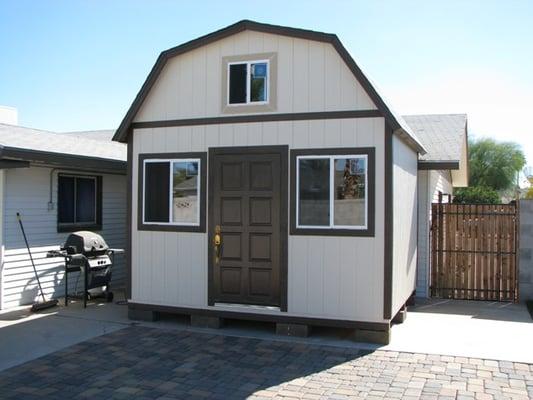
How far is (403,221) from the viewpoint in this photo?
8062 millimetres

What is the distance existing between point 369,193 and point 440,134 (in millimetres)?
5014

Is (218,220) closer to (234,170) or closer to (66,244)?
(234,170)

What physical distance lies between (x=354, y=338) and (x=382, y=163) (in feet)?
7.65

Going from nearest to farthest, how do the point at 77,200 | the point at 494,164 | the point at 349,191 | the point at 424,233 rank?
the point at 349,191
the point at 424,233
the point at 77,200
the point at 494,164

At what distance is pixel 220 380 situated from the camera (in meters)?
5.56

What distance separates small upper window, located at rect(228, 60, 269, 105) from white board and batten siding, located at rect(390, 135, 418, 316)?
1.97 metres

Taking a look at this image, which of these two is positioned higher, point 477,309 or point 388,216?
point 388,216

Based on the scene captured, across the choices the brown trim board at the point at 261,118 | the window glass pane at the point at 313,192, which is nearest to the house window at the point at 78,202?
the brown trim board at the point at 261,118

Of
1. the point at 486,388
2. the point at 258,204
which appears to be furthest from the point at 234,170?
the point at 486,388

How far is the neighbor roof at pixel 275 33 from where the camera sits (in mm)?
6956

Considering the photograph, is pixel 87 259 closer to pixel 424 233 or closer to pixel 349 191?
pixel 349 191

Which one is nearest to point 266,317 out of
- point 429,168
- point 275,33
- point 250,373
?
point 250,373

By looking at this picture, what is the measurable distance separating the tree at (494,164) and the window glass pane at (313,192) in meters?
37.7

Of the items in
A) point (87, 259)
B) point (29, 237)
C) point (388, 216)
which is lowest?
point (87, 259)
